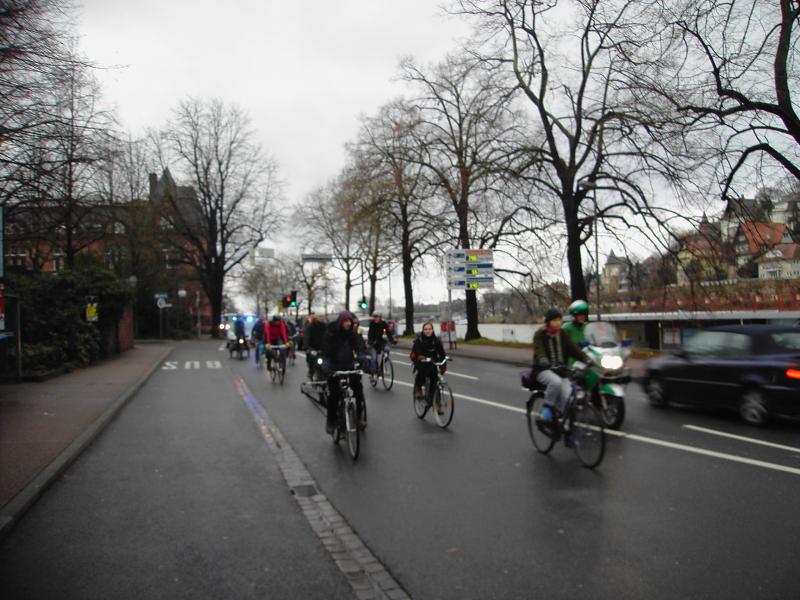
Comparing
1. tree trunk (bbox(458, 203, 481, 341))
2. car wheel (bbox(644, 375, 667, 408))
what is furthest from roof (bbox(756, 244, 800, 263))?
tree trunk (bbox(458, 203, 481, 341))

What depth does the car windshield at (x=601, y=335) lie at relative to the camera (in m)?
11.2

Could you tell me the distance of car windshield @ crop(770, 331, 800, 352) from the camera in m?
9.67

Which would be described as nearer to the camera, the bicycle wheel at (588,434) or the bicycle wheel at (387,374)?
the bicycle wheel at (588,434)

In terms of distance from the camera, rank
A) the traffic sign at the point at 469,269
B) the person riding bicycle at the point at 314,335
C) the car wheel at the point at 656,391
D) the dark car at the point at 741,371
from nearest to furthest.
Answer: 1. the dark car at the point at 741,371
2. the car wheel at the point at 656,391
3. the person riding bicycle at the point at 314,335
4. the traffic sign at the point at 469,269

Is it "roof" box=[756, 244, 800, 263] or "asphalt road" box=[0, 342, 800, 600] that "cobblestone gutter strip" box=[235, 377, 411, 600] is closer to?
"asphalt road" box=[0, 342, 800, 600]

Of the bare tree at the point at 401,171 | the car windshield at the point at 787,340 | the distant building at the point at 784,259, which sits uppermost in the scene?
the bare tree at the point at 401,171

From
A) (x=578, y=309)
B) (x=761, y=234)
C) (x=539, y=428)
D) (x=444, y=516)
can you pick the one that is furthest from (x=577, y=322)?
(x=761, y=234)

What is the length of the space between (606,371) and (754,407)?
2.74 meters

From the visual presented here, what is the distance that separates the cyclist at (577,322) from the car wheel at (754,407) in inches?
106

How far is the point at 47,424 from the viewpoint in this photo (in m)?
10.1

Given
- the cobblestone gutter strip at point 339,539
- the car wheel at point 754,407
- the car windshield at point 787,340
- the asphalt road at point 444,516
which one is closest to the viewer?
the cobblestone gutter strip at point 339,539

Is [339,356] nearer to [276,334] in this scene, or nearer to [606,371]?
[606,371]

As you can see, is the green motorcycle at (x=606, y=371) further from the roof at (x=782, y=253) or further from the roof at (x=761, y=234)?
the roof at (x=782, y=253)

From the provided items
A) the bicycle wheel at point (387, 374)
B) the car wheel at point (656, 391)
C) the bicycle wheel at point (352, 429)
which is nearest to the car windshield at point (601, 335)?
the car wheel at point (656, 391)
